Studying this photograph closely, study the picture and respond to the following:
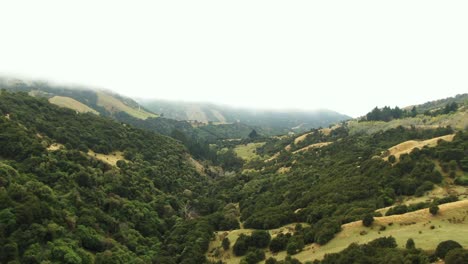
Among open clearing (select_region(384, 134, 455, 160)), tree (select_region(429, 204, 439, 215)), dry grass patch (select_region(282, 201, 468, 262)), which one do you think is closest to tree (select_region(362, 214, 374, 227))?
dry grass patch (select_region(282, 201, 468, 262))

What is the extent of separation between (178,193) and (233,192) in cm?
1774

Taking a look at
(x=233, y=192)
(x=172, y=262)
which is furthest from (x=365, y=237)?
(x=233, y=192)

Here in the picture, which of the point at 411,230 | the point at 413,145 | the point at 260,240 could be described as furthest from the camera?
the point at 413,145

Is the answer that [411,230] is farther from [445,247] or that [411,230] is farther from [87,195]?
[87,195]

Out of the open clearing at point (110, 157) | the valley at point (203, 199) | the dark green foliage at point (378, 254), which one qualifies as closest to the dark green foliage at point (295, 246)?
the valley at point (203, 199)

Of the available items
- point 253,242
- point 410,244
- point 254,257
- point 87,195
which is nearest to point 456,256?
point 410,244

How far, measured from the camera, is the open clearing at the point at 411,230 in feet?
156

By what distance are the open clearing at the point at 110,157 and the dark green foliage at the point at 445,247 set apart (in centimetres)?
8690

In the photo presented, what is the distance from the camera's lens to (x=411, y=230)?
5278cm

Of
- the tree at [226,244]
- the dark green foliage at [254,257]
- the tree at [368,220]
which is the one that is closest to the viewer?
the tree at [368,220]

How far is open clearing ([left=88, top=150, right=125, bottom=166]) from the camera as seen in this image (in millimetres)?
108006

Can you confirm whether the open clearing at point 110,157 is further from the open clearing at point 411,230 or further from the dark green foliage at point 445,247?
the dark green foliage at point 445,247

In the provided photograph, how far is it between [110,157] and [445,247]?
9644cm

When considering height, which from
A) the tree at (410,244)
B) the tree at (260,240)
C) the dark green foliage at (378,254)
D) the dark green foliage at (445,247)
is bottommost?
the tree at (260,240)
